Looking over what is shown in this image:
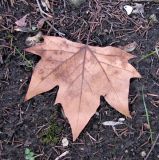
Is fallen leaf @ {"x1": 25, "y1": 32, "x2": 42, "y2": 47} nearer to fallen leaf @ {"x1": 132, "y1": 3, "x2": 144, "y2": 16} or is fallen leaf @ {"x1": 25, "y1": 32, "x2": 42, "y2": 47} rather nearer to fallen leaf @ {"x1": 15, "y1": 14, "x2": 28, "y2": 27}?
fallen leaf @ {"x1": 15, "y1": 14, "x2": 28, "y2": 27}

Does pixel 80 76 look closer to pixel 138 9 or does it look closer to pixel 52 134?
pixel 52 134

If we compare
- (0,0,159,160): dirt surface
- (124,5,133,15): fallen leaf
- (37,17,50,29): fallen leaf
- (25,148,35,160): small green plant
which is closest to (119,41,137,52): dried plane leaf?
(0,0,159,160): dirt surface

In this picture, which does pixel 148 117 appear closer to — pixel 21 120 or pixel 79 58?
pixel 79 58

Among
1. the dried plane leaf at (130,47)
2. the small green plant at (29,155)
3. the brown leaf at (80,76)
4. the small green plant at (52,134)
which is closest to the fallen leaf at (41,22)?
the brown leaf at (80,76)

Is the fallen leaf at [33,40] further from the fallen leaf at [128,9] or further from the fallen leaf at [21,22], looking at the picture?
the fallen leaf at [128,9]

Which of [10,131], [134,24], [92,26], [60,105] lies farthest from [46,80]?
[134,24]

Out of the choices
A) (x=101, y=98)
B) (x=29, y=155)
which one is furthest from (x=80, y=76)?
(x=29, y=155)
